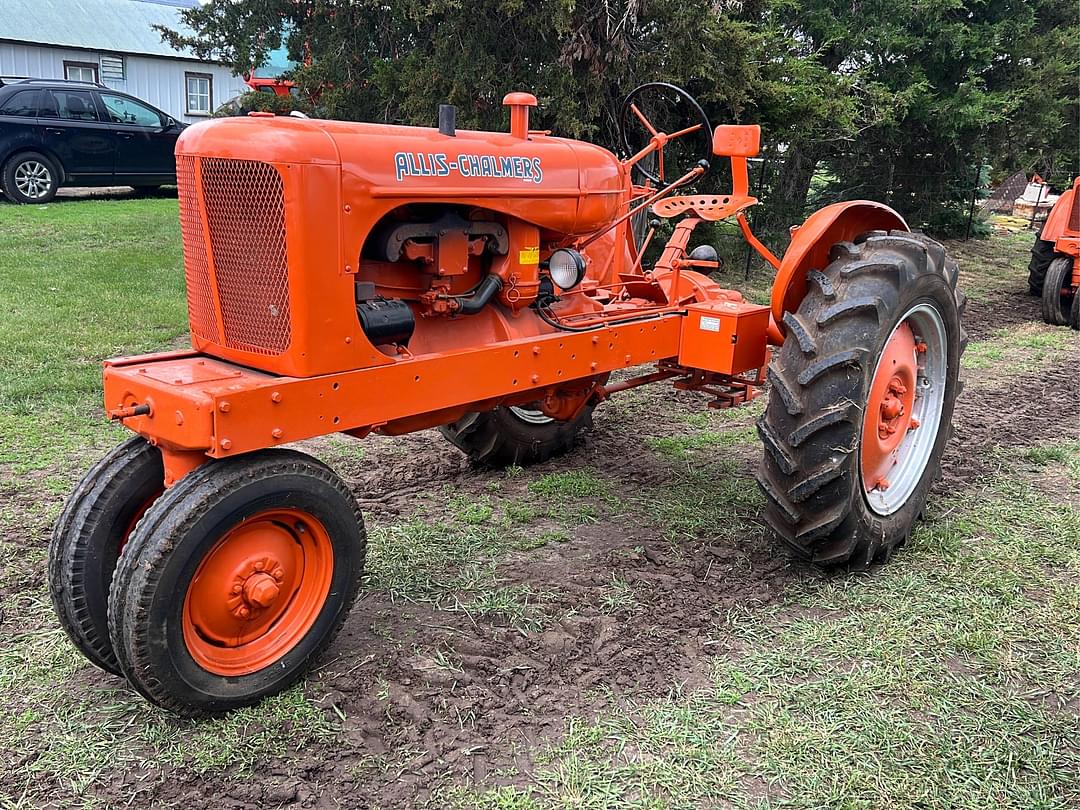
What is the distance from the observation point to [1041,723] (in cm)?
283

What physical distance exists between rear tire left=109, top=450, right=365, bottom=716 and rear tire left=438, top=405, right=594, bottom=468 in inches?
66.2

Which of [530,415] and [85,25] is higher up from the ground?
[85,25]

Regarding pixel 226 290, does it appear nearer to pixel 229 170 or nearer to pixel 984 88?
pixel 229 170

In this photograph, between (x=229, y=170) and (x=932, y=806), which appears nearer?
(x=932, y=806)

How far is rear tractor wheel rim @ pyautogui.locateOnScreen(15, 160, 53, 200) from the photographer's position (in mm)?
12844

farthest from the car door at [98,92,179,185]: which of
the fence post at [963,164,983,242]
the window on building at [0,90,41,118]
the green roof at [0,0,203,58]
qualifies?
the fence post at [963,164,983,242]

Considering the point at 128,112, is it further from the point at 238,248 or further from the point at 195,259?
the point at 238,248

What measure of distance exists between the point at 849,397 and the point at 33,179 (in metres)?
13.0

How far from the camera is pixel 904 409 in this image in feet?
13.1

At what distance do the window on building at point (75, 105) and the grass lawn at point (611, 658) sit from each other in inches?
389

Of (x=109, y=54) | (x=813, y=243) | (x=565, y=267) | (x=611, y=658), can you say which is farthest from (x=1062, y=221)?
(x=109, y=54)

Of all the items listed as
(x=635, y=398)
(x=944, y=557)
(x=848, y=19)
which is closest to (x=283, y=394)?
(x=944, y=557)

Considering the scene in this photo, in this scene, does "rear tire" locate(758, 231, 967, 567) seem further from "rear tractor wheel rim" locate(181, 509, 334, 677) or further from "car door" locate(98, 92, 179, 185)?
"car door" locate(98, 92, 179, 185)

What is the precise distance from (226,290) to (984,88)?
1360cm
